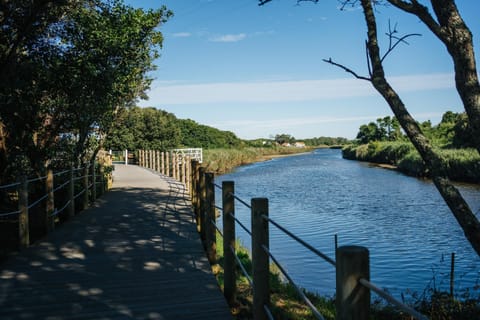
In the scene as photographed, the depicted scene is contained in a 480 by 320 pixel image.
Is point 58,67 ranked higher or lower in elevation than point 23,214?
higher

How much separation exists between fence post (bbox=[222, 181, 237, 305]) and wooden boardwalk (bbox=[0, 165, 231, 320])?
142mm

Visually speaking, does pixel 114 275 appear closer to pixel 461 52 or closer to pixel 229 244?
pixel 229 244

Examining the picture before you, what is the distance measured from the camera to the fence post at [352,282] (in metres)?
1.74

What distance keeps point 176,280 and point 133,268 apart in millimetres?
730

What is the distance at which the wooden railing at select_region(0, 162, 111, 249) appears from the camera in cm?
666

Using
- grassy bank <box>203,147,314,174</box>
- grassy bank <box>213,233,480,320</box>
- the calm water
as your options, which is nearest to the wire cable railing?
grassy bank <box>213,233,480,320</box>

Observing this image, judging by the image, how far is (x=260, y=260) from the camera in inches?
136

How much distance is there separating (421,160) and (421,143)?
1201 inches

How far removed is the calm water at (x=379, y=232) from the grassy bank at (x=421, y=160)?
2758mm

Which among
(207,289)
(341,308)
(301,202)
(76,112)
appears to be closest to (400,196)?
(301,202)

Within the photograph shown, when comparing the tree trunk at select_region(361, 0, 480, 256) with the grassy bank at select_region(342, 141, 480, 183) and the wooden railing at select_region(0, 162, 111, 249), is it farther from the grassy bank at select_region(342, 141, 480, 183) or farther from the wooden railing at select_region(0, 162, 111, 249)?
the grassy bank at select_region(342, 141, 480, 183)

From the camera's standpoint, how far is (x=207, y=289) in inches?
179

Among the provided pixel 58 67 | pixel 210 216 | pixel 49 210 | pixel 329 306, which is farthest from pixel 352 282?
pixel 58 67

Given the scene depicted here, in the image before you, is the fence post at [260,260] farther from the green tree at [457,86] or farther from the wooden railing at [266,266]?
the green tree at [457,86]
